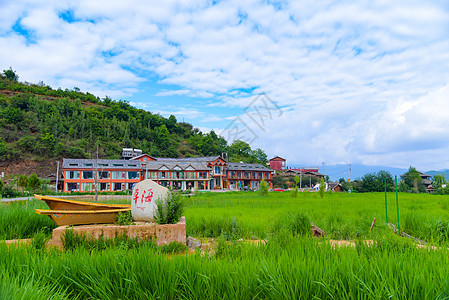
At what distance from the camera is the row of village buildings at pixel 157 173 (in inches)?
1550

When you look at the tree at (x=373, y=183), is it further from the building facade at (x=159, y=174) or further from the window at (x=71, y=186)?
the window at (x=71, y=186)

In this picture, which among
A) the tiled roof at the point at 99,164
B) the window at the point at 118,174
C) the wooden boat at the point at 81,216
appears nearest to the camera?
the wooden boat at the point at 81,216

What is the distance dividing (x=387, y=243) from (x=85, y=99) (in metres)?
91.6

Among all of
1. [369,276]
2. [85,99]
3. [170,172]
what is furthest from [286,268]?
[85,99]

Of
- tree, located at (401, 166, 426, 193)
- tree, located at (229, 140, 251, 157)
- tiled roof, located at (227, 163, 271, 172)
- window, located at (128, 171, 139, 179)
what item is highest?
tree, located at (229, 140, 251, 157)

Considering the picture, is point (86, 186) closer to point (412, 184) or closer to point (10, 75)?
point (412, 184)

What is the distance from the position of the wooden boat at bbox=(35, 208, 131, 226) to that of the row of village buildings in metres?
26.1

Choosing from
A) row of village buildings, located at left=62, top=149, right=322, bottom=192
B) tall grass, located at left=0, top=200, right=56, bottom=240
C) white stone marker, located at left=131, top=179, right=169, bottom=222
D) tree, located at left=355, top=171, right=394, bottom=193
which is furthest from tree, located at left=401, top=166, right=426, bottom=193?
tall grass, located at left=0, top=200, right=56, bottom=240

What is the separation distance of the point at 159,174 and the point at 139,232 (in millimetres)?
39644

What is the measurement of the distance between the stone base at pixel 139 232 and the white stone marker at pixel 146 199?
86cm

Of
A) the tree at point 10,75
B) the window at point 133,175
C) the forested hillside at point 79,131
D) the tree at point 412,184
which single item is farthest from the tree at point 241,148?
the tree at point 10,75

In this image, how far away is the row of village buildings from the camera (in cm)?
3938

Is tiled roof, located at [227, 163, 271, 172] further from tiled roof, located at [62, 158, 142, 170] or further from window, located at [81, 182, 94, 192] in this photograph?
window, located at [81, 182, 94, 192]

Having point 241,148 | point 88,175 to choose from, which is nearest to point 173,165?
point 88,175
